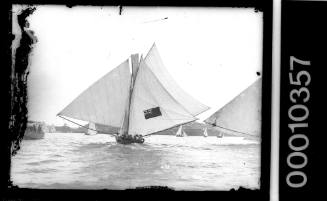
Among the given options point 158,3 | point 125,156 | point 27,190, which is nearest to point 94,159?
point 125,156

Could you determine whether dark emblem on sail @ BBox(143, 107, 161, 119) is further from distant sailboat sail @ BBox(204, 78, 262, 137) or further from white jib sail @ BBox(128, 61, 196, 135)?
distant sailboat sail @ BBox(204, 78, 262, 137)

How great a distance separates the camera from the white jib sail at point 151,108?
53.2 inches

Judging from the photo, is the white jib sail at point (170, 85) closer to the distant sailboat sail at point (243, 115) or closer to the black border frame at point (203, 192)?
the distant sailboat sail at point (243, 115)

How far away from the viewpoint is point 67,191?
4.33ft

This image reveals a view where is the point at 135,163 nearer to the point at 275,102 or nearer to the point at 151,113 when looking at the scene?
the point at 151,113

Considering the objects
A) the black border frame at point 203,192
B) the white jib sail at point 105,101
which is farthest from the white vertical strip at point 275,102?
the white jib sail at point 105,101

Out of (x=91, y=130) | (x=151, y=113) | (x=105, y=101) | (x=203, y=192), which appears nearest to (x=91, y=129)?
(x=91, y=130)

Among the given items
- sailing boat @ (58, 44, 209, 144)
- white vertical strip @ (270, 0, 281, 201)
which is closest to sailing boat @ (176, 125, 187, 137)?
sailing boat @ (58, 44, 209, 144)

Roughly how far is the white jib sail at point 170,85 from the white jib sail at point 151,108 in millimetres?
10

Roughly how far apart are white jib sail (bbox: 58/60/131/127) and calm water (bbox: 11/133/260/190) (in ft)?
0.22

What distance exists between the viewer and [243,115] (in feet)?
4.42

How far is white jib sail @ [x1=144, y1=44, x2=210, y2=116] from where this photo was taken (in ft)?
4.41

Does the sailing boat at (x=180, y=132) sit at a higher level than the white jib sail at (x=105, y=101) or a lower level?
lower

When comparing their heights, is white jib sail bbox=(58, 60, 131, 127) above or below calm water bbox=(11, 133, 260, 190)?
above
